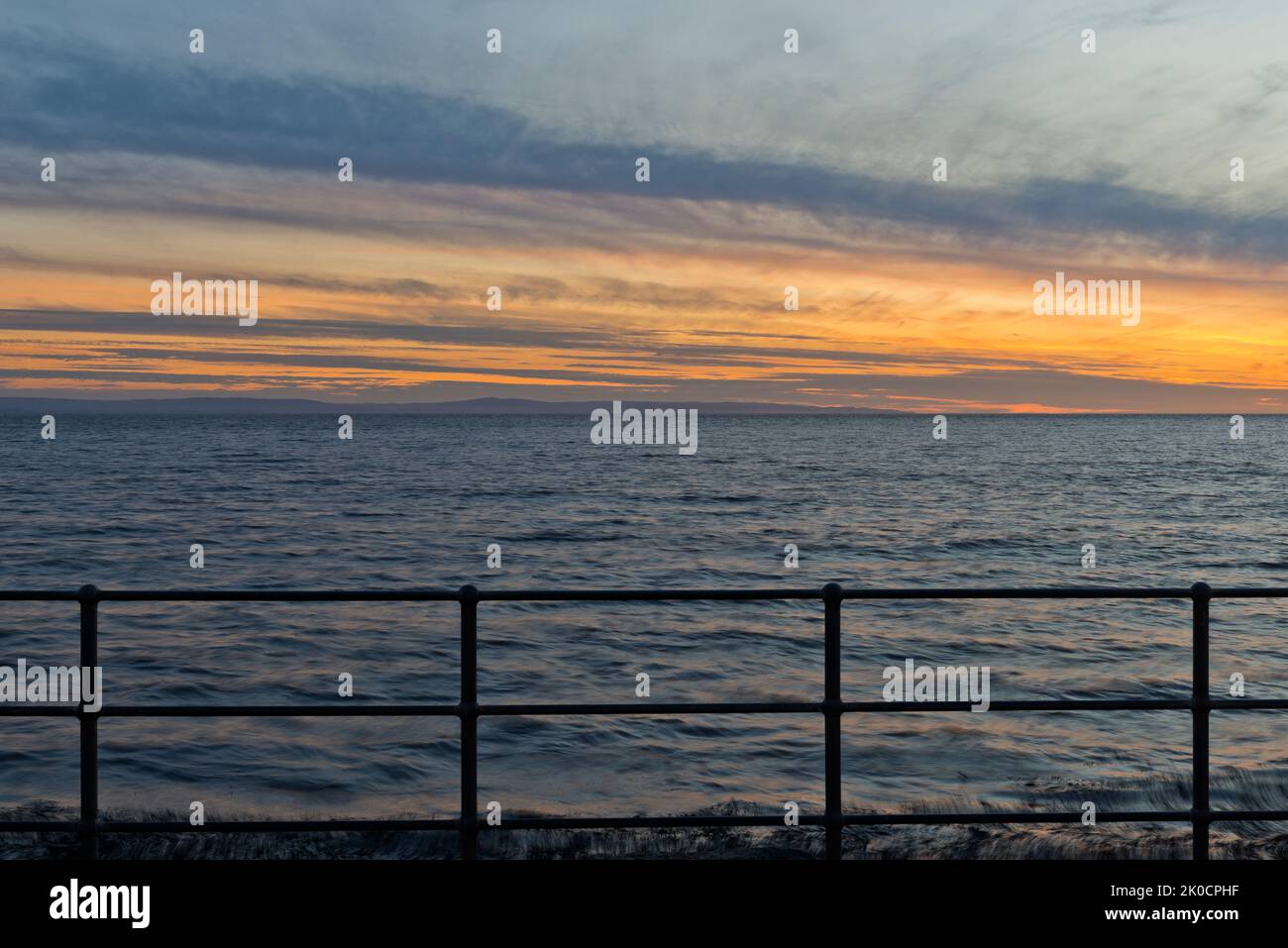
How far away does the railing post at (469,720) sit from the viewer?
14.5 feet

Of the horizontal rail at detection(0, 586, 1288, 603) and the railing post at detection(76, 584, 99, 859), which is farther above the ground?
the horizontal rail at detection(0, 586, 1288, 603)

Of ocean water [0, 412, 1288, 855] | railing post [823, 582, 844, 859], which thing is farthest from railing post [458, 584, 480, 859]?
ocean water [0, 412, 1288, 855]

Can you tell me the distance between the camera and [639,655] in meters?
19.4

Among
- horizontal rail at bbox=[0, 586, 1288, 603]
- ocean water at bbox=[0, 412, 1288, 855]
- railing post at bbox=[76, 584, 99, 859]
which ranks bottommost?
ocean water at bbox=[0, 412, 1288, 855]

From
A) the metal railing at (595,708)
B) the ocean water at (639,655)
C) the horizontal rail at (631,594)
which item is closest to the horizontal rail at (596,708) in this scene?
the metal railing at (595,708)

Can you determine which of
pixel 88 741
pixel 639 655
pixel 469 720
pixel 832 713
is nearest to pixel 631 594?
pixel 469 720

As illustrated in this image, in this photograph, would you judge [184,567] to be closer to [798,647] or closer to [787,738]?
[798,647]

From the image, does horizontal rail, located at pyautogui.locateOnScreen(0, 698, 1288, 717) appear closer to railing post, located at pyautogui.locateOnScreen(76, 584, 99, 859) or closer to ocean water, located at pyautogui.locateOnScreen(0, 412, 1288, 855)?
railing post, located at pyautogui.locateOnScreen(76, 584, 99, 859)

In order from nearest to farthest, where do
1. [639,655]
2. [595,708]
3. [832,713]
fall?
1. [832,713]
2. [595,708]
3. [639,655]

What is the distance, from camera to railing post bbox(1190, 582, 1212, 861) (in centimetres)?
471

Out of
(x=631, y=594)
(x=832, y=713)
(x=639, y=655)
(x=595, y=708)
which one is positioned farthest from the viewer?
(x=639, y=655)

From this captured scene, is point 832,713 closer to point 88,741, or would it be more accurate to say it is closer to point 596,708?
point 596,708

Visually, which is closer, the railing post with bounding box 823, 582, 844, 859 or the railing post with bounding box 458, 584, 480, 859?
the railing post with bounding box 458, 584, 480, 859

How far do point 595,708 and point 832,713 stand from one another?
1.02 m
